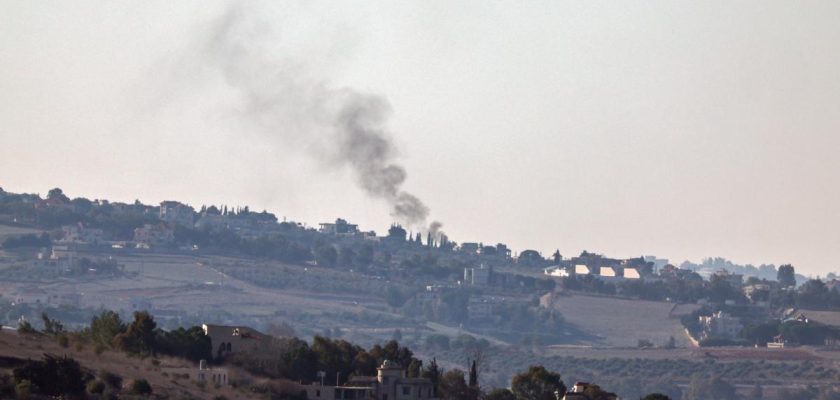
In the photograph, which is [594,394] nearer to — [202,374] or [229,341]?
[229,341]

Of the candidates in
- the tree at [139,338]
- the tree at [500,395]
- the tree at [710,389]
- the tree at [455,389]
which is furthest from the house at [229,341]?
the tree at [710,389]

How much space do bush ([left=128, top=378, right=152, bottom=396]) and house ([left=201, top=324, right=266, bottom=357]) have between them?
50.3ft

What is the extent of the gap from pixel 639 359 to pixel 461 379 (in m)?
110

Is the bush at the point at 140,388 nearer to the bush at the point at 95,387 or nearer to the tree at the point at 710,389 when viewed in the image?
the bush at the point at 95,387

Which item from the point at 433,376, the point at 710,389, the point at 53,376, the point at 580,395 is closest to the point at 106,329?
the point at 433,376

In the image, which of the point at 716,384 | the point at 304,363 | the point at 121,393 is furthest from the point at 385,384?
the point at 716,384

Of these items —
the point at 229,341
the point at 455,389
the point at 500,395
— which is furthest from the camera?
the point at 500,395

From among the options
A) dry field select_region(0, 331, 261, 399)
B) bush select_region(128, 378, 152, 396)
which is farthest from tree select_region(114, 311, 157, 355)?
bush select_region(128, 378, 152, 396)

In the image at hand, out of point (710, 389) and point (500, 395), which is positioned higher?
point (710, 389)

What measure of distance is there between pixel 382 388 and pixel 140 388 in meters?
14.4

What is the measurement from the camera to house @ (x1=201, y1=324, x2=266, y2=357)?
8462 cm

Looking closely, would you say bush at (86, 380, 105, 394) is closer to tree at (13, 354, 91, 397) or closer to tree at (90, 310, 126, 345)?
tree at (13, 354, 91, 397)

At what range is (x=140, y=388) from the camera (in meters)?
67.9

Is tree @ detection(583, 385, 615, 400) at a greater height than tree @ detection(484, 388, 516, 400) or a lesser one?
greater
